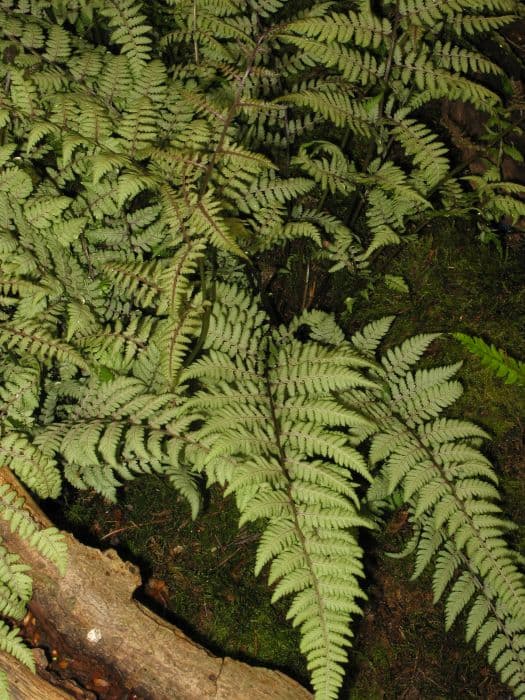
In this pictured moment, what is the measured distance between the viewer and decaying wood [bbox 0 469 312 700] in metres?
2.97

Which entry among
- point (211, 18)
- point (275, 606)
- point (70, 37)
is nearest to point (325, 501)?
point (275, 606)

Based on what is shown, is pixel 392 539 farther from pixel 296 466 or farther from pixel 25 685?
pixel 25 685

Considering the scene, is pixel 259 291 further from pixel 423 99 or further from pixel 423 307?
pixel 423 99

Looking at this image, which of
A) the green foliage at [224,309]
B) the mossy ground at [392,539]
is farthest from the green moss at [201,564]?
the green foliage at [224,309]

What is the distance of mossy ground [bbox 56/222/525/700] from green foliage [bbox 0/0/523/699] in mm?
381

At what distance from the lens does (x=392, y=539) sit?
3.85m

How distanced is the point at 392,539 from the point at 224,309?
1.79 m

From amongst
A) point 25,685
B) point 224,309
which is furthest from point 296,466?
point 25,685

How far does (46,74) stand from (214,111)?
104cm

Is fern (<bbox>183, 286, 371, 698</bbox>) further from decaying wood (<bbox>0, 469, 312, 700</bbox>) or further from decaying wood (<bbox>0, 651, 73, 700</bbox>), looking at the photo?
decaying wood (<bbox>0, 651, 73, 700</bbox>)

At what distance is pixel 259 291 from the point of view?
3910 mm

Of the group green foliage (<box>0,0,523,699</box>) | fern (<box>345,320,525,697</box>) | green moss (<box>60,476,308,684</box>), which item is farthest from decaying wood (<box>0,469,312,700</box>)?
fern (<box>345,320,525,697</box>)

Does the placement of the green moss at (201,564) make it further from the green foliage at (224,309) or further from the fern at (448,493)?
the fern at (448,493)

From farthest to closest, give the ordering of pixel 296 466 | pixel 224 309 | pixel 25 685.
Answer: pixel 224 309, pixel 25 685, pixel 296 466
